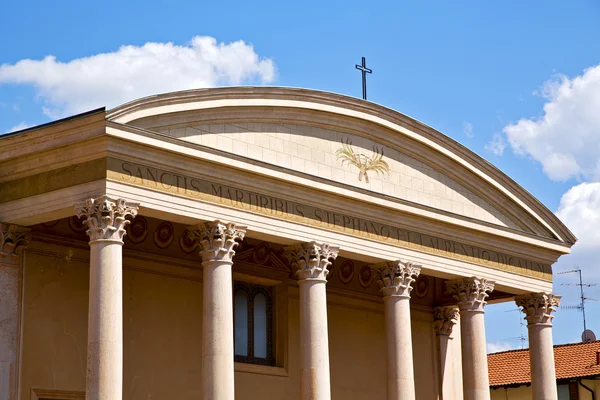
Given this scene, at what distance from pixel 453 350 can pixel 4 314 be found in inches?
669

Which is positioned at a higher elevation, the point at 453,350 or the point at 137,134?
the point at 137,134

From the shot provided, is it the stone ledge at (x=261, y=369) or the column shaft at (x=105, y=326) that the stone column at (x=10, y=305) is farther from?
the stone ledge at (x=261, y=369)

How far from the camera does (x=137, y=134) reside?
1031 inches

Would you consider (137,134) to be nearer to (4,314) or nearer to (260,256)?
(4,314)

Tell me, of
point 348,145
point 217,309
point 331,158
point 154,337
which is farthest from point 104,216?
point 348,145

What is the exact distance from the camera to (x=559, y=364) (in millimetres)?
49375

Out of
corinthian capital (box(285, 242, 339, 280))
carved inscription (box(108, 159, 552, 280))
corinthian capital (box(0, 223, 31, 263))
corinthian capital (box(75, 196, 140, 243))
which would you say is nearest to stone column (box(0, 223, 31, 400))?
corinthian capital (box(0, 223, 31, 263))

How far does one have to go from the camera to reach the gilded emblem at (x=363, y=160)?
104 ft

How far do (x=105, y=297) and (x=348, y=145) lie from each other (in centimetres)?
920

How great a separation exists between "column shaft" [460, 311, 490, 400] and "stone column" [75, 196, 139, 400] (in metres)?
12.0

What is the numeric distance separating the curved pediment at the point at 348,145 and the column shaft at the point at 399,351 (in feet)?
9.09

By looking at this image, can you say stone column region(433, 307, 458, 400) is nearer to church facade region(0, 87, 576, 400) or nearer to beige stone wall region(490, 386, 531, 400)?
church facade region(0, 87, 576, 400)

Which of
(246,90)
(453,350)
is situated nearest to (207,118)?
(246,90)

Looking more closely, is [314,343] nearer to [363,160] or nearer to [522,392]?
[363,160]
